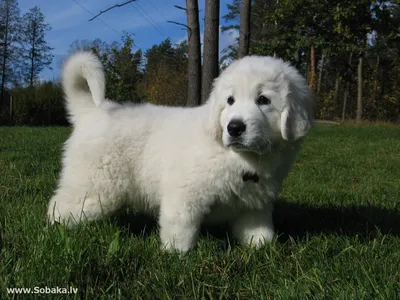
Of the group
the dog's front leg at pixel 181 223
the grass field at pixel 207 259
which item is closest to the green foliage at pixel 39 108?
the grass field at pixel 207 259

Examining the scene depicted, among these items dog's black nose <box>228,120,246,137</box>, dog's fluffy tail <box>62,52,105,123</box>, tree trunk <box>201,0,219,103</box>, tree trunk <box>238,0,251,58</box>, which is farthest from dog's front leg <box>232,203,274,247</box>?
tree trunk <box>238,0,251,58</box>

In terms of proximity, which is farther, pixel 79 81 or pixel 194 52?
pixel 194 52

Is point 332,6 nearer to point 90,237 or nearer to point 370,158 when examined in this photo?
point 370,158

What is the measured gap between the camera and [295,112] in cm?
260

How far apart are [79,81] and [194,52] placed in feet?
8.85

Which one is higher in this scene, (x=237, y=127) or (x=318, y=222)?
(x=237, y=127)

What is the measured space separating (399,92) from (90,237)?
3073 cm

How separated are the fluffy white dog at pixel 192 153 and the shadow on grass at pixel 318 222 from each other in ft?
0.92

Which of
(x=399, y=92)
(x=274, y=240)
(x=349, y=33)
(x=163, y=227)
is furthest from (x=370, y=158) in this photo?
(x=399, y=92)

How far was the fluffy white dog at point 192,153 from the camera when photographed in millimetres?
2572

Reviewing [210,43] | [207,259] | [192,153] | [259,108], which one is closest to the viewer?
[207,259]

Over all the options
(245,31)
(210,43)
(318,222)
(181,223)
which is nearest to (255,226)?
(181,223)

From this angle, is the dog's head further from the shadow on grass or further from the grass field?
the shadow on grass

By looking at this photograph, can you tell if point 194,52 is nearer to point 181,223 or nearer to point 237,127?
point 237,127
